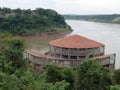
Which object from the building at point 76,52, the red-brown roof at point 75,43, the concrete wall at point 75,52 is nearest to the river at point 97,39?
the building at point 76,52

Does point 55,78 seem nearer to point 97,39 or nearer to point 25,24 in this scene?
point 97,39

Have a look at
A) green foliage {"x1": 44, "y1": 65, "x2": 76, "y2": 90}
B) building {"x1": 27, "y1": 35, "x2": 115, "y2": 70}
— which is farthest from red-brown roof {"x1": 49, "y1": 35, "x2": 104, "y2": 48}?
green foliage {"x1": 44, "y1": 65, "x2": 76, "y2": 90}

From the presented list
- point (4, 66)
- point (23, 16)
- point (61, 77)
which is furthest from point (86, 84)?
point (23, 16)

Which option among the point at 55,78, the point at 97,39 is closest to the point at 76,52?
the point at 55,78

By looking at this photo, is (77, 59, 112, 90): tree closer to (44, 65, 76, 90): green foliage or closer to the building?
(44, 65, 76, 90): green foliage

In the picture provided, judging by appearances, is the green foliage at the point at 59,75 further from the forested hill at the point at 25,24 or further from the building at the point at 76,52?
the forested hill at the point at 25,24

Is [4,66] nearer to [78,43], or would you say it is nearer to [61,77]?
[61,77]

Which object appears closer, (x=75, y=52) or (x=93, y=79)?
(x=93, y=79)

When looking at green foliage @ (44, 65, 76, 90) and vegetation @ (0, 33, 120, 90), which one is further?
green foliage @ (44, 65, 76, 90)
